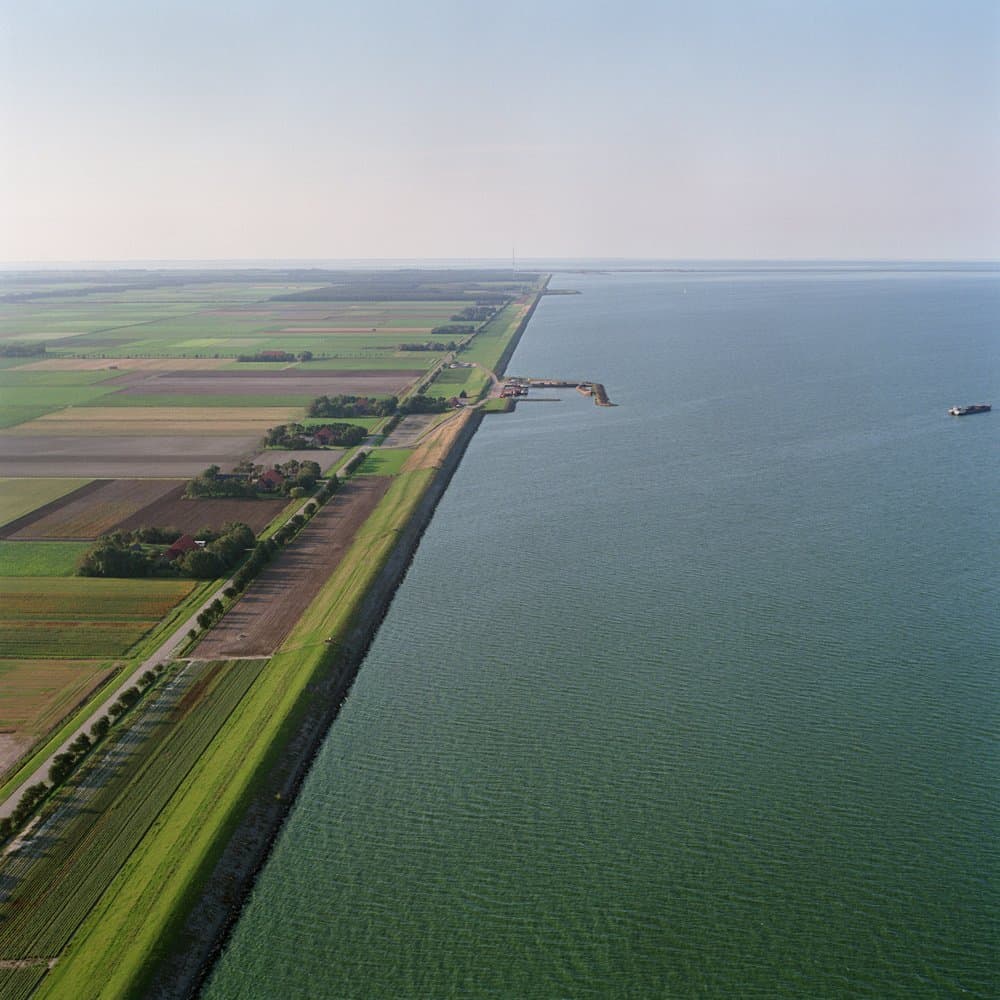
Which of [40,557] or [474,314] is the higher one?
[474,314]

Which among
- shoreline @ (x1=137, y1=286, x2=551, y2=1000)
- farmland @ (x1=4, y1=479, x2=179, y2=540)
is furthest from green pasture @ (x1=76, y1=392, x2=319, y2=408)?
shoreline @ (x1=137, y1=286, x2=551, y2=1000)

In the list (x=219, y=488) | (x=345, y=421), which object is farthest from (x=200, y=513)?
(x=345, y=421)

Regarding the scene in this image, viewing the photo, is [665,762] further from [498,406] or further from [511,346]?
[511,346]

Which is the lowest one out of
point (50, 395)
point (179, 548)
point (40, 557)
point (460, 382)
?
point (40, 557)

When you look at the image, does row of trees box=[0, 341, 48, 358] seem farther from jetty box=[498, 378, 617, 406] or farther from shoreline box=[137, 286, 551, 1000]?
shoreline box=[137, 286, 551, 1000]

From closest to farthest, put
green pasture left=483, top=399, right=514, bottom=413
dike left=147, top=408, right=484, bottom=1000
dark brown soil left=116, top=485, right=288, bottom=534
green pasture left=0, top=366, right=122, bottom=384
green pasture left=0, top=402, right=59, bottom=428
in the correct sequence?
1. dike left=147, top=408, right=484, bottom=1000
2. dark brown soil left=116, top=485, right=288, bottom=534
3. green pasture left=0, top=402, right=59, bottom=428
4. green pasture left=483, top=399, right=514, bottom=413
5. green pasture left=0, top=366, right=122, bottom=384

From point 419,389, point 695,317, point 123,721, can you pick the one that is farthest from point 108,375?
point 695,317

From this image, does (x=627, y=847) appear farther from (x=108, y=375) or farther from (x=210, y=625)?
(x=108, y=375)
